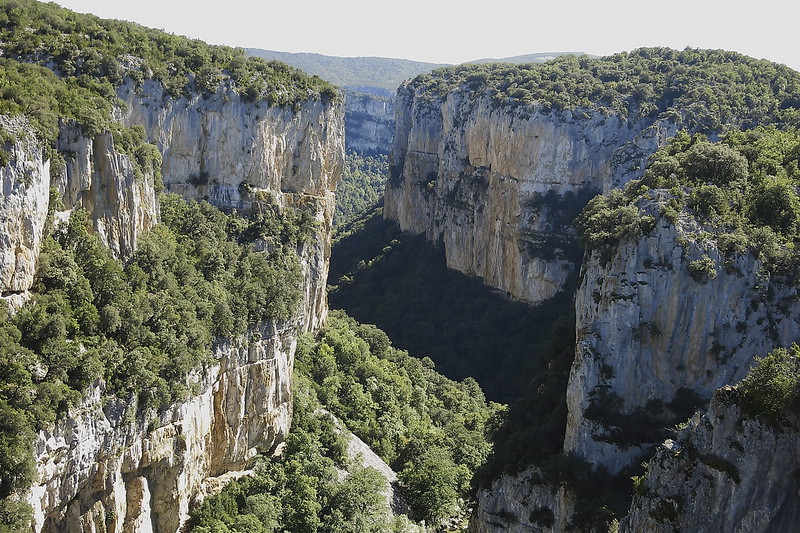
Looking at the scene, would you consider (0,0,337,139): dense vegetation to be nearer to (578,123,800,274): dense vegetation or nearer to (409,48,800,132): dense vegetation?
(578,123,800,274): dense vegetation

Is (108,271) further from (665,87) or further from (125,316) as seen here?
(665,87)

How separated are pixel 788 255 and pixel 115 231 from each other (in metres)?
27.6

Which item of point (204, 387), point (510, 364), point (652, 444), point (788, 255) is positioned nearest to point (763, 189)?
point (788, 255)

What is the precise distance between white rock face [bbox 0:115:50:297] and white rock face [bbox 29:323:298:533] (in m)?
5.03

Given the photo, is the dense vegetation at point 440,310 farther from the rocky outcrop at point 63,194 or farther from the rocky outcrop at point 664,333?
the rocky outcrop at point 63,194

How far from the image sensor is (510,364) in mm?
59719

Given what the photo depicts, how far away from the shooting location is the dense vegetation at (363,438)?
1372 inches

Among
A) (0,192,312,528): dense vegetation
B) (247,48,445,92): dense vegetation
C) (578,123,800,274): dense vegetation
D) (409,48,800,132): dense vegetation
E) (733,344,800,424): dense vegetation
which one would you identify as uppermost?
(247,48,445,92): dense vegetation

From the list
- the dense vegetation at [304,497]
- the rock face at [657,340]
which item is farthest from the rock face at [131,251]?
the rock face at [657,340]

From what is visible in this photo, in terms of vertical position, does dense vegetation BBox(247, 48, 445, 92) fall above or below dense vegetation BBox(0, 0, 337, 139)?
above

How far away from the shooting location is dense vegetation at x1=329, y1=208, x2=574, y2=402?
198ft

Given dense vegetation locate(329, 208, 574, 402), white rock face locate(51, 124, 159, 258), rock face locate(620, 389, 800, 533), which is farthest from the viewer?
dense vegetation locate(329, 208, 574, 402)

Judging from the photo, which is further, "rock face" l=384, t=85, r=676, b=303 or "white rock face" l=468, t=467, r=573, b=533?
"rock face" l=384, t=85, r=676, b=303

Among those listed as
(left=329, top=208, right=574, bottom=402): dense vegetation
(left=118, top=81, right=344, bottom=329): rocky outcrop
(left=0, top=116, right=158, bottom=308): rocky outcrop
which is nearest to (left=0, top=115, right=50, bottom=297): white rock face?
(left=0, top=116, right=158, bottom=308): rocky outcrop
